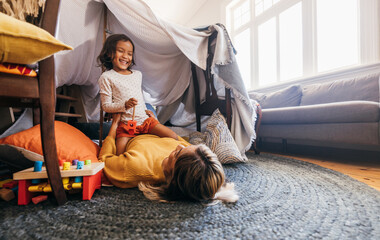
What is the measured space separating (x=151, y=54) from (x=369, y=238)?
1.63 m

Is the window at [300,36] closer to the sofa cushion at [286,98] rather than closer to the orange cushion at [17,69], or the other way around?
the sofa cushion at [286,98]

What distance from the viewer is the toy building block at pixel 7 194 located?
67 cm

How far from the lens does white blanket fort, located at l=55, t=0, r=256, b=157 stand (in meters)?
1.28

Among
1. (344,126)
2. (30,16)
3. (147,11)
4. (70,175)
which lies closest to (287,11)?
(344,126)

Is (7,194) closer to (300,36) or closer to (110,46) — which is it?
(110,46)

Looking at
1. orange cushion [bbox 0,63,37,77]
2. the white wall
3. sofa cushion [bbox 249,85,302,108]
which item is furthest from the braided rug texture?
the white wall

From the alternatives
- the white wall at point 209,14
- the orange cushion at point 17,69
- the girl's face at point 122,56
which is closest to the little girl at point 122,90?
the girl's face at point 122,56

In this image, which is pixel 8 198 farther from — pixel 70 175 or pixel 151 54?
pixel 151 54

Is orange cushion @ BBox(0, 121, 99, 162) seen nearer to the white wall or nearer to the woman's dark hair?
the woman's dark hair

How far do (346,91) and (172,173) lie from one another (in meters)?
1.84

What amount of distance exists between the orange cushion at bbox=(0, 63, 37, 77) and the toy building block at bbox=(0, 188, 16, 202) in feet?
1.47

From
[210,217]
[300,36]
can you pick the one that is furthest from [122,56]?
A: [300,36]

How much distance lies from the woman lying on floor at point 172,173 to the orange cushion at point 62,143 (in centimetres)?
10

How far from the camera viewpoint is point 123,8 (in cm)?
125
